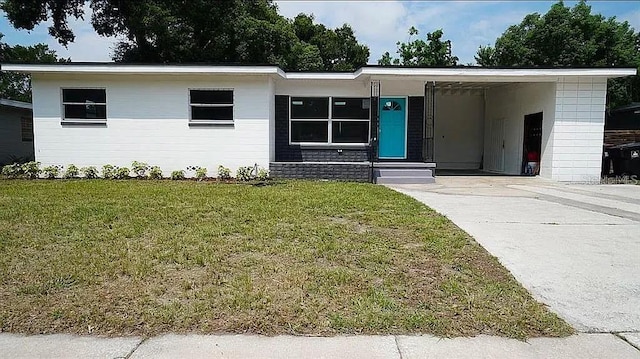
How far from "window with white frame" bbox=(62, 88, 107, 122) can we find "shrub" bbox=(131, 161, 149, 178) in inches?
66.2

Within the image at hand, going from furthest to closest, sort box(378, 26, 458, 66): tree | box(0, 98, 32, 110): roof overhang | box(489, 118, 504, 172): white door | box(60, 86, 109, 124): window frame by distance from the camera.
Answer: box(378, 26, 458, 66): tree
box(0, 98, 32, 110): roof overhang
box(489, 118, 504, 172): white door
box(60, 86, 109, 124): window frame

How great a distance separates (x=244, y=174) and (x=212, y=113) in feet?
7.02

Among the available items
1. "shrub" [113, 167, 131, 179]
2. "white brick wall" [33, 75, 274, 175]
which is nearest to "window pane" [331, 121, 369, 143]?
"white brick wall" [33, 75, 274, 175]

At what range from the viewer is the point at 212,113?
12.8 m

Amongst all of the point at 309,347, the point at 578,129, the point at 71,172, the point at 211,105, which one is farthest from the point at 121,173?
the point at 578,129

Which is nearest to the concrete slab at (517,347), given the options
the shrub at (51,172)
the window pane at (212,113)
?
the window pane at (212,113)

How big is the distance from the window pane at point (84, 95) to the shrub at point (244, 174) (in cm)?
459

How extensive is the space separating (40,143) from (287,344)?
1295 cm

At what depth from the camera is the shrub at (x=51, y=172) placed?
12617mm

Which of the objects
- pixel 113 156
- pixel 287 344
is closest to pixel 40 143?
pixel 113 156

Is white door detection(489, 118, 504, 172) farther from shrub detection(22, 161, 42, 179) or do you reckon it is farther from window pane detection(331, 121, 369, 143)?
shrub detection(22, 161, 42, 179)

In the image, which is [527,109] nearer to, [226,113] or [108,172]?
[226,113]

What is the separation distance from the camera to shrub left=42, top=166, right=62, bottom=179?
12.6 meters

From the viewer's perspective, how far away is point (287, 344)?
295 cm
